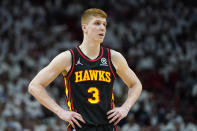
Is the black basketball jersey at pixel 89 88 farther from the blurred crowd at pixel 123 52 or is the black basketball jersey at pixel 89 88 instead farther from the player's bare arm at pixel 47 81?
the blurred crowd at pixel 123 52

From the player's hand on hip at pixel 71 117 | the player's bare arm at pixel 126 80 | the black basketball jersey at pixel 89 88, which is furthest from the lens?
the player's bare arm at pixel 126 80

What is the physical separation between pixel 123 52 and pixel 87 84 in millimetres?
10479

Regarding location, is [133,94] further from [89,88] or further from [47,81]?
[47,81]

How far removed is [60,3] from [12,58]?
5.19 m

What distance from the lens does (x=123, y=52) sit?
47.7ft

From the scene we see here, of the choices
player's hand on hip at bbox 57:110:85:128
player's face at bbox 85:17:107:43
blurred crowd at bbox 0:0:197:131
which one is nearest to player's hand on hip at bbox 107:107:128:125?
player's hand on hip at bbox 57:110:85:128

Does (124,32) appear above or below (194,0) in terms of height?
below

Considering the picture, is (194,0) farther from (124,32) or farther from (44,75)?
(44,75)

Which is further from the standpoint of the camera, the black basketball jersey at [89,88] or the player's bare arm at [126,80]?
the player's bare arm at [126,80]

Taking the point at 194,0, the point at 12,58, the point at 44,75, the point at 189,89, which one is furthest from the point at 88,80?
the point at 194,0

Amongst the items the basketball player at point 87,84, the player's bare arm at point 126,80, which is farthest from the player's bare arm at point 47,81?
the player's bare arm at point 126,80

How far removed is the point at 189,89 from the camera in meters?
13.1

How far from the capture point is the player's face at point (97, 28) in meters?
4.16

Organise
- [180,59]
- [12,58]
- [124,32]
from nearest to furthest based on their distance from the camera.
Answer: [12,58] → [180,59] → [124,32]
